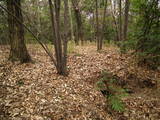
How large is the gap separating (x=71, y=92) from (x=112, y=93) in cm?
120

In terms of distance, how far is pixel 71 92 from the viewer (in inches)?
153

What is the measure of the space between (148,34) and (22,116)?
4.47 metres

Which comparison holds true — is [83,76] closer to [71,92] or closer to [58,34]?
[71,92]

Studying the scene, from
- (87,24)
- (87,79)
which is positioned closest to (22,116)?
(87,79)

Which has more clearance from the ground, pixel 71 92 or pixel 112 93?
pixel 71 92

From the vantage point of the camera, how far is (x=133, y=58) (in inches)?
236

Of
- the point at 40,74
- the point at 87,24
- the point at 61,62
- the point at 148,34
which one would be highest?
the point at 87,24

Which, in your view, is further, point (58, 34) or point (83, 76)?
point (83, 76)

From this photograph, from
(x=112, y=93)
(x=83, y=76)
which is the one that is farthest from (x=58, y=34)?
(x=112, y=93)

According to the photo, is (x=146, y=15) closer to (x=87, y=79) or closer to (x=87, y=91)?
(x=87, y=79)

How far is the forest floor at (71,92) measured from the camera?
3139mm

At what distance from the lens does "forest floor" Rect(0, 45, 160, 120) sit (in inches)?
124

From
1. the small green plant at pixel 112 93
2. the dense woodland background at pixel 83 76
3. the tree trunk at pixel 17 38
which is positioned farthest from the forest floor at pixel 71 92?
the tree trunk at pixel 17 38

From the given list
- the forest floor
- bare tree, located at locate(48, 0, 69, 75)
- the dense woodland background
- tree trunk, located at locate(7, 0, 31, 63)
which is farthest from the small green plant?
tree trunk, located at locate(7, 0, 31, 63)
